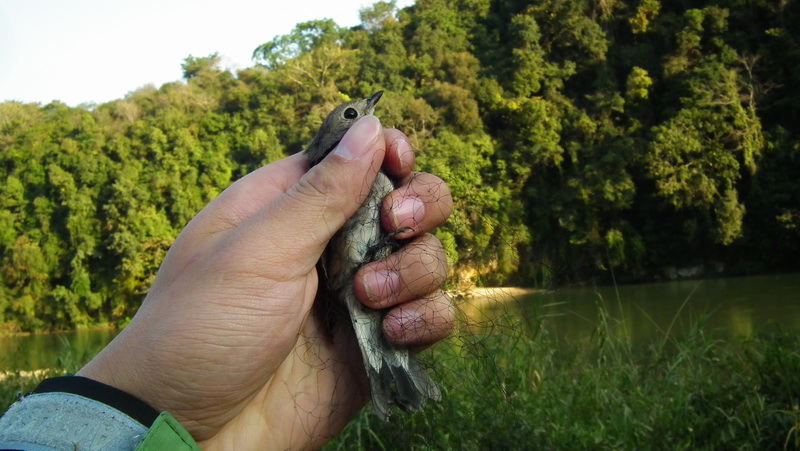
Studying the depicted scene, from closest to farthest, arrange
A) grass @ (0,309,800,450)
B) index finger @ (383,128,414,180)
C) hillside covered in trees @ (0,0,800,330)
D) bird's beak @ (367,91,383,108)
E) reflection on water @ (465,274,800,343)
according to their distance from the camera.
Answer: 1. index finger @ (383,128,414,180)
2. bird's beak @ (367,91,383,108)
3. grass @ (0,309,800,450)
4. reflection on water @ (465,274,800,343)
5. hillside covered in trees @ (0,0,800,330)

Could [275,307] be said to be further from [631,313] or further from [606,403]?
[631,313]

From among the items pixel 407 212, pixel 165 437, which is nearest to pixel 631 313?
pixel 407 212

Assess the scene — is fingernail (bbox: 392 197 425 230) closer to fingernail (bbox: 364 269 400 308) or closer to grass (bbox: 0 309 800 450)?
fingernail (bbox: 364 269 400 308)

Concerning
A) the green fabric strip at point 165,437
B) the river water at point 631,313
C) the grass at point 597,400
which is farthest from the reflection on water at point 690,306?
the green fabric strip at point 165,437

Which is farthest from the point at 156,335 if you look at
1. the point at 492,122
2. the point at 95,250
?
the point at 95,250

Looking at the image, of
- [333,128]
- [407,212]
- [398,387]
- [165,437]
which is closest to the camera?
[165,437]

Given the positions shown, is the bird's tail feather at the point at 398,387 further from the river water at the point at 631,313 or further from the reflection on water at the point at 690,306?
the reflection on water at the point at 690,306

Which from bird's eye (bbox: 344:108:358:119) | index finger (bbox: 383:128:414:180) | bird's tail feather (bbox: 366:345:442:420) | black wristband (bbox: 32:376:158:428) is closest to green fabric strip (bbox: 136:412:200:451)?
black wristband (bbox: 32:376:158:428)
